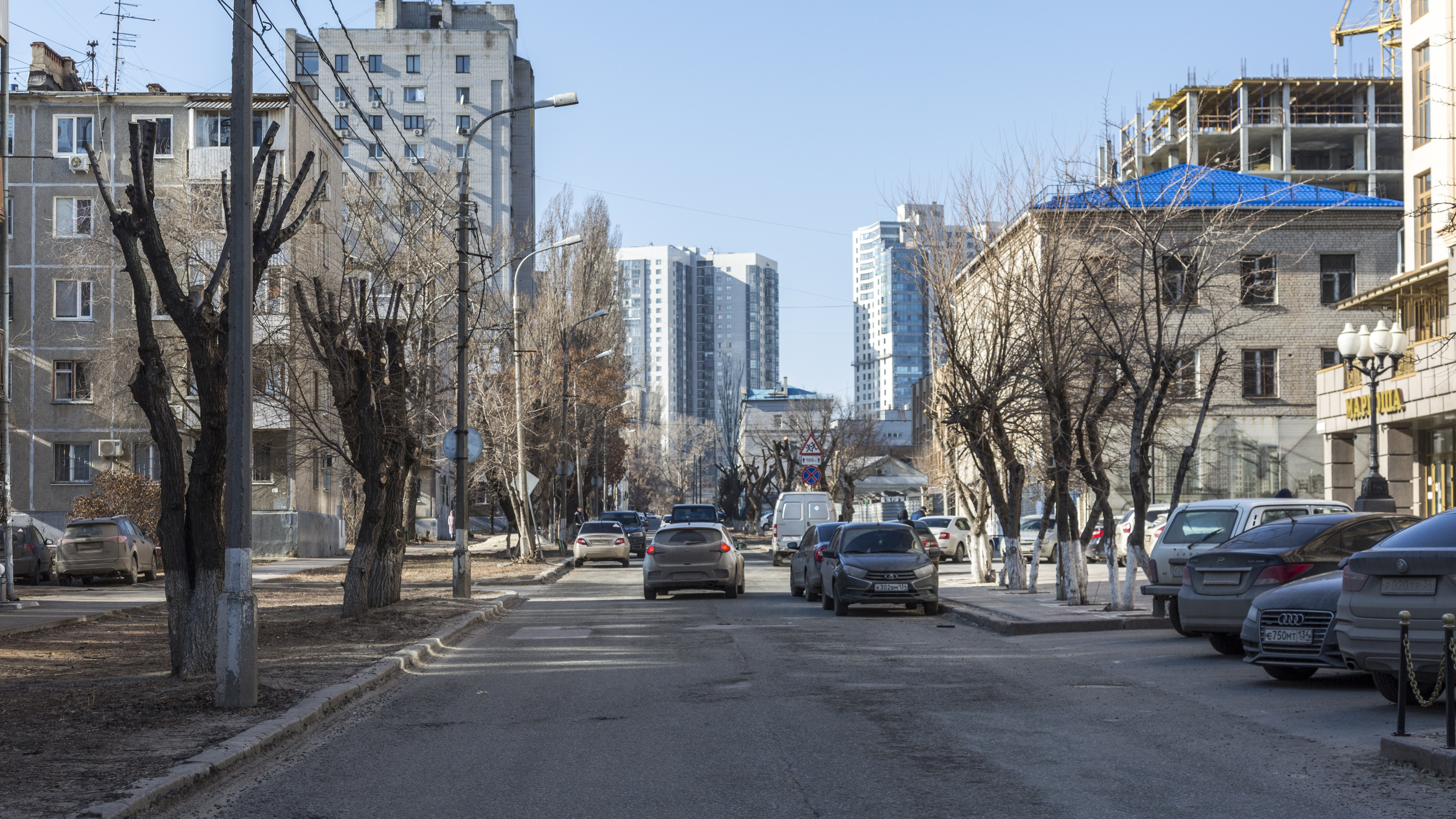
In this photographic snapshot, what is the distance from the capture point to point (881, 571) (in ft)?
69.6

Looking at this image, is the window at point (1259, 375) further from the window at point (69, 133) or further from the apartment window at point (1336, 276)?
the window at point (69, 133)

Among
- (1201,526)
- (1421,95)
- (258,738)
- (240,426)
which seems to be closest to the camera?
(258,738)

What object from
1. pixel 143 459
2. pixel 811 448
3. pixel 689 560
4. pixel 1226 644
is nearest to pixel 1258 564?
pixel 1226 644

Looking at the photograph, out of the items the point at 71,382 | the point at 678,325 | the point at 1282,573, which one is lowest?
the point at 1282,573

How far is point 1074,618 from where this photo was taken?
18422 mm

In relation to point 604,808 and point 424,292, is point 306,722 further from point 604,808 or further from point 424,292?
point 424,292

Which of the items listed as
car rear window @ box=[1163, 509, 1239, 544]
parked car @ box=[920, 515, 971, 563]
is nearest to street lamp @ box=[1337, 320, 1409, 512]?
car rear window @ box=[1163, 509, 1239, 544]

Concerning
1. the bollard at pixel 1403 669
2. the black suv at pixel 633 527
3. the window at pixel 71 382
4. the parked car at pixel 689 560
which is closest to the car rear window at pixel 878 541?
the parked car at pixel 689 560

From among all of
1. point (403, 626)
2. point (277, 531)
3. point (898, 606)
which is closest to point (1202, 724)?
point (403, 626)

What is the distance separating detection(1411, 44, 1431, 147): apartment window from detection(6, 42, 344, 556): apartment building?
33913 millimetres

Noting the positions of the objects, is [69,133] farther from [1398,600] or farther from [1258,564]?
[1398,600]

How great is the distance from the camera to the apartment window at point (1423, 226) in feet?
115

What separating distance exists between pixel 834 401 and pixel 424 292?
55495 mm

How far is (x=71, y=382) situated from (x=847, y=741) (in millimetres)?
43875
